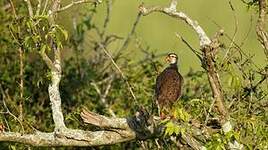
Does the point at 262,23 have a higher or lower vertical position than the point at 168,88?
higher

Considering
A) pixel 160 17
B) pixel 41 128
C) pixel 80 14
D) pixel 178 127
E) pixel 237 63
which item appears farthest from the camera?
pixel 160 17

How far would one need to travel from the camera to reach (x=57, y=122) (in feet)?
18.1

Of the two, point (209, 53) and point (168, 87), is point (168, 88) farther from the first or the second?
point (209, 53)

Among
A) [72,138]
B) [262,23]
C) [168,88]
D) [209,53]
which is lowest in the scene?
[72,138]

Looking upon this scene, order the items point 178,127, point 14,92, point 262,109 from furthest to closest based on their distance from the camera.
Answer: point 14,92
point 262,109
point 178,127

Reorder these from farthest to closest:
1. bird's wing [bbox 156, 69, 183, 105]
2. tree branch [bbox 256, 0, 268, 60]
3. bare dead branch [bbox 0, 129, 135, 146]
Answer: bird's wing [bbox 156, 69, 183, 105] → bare dead branch [bbox 0, 129, 135, 146] → tree branch [bbox 256, 0, 268, 60]

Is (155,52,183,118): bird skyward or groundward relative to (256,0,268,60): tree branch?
groundward

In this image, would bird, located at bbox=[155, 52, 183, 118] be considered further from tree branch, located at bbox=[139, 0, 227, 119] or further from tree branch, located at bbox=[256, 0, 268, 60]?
tree branch, located at bbox=[256, 0, 268, 60]

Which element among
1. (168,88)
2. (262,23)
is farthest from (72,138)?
(262,23)

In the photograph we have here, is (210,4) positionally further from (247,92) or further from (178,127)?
(178,127)

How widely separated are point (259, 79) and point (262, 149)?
1151 millimetres

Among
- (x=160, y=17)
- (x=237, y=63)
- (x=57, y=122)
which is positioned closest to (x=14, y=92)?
(x=57, y=122)

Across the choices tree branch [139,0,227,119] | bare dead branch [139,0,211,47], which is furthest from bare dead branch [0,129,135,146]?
bare dead branch [139,0,211,47]

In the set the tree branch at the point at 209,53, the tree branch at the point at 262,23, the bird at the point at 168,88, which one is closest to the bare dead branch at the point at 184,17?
the tree branch at the point at 209,53
